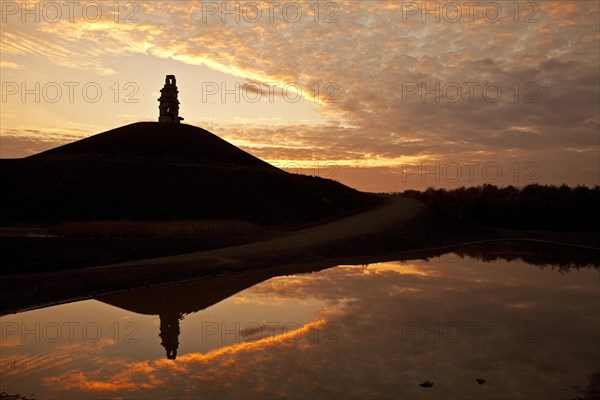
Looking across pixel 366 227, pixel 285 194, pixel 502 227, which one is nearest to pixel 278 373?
pixel 366 227

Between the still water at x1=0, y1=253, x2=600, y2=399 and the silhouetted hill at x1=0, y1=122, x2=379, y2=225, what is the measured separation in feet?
106

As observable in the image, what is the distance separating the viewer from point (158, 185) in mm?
59750

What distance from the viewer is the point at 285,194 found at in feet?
214

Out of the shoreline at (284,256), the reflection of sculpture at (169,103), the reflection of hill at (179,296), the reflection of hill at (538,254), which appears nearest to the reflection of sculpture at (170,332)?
the reflection of hill at (179,296)

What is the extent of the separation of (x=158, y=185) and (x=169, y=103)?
105 ft

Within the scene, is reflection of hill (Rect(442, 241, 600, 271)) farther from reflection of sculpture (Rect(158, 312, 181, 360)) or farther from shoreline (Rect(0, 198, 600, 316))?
reflection of sculpture (Rect(158, 312, 181, 360))

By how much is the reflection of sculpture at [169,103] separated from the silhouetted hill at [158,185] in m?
4.66

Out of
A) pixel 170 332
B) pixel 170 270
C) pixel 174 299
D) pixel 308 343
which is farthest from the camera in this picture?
pixel 170 270

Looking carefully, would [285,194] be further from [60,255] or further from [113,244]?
[60,255]

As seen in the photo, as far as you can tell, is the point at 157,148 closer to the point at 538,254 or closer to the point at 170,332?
the point at 538,254

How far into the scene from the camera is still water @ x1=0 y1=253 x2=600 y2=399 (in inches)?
461

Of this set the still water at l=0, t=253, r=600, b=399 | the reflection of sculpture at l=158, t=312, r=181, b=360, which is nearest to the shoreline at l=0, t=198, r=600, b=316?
the still water at l=0, t=253, r=600, b=399

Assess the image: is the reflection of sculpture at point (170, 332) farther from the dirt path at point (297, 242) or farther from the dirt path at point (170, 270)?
the dirt path at point (297, 242)

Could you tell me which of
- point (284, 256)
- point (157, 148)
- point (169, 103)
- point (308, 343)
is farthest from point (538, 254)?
point (169, 103)
